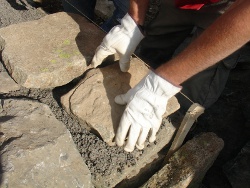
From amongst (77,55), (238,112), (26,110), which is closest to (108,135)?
(26,110)

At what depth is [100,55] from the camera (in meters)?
2.08

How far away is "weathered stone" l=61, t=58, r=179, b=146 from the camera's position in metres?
1.86

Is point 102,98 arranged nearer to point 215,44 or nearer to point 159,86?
point 159,86

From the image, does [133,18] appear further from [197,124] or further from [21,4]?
[21,4]

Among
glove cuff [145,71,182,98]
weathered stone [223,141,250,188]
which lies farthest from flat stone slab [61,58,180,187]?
weathered stone [223,141,250,188]

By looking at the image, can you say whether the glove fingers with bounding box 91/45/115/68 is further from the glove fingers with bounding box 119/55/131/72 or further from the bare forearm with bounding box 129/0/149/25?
the bare forearm with bounding box 129/0/149/25

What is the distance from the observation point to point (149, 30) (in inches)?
104

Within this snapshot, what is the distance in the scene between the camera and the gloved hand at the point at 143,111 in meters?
1.75

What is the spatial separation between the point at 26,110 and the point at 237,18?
4.06ft

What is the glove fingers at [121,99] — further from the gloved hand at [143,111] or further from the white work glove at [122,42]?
the white work glove at [122,42]

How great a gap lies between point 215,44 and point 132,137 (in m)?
0.68

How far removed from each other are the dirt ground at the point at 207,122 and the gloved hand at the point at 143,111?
15cm

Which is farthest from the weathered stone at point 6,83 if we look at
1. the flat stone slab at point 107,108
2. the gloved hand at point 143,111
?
the gloved hand at point 143,111

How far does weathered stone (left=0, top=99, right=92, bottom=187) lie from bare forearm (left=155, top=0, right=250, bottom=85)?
26.0 inches
